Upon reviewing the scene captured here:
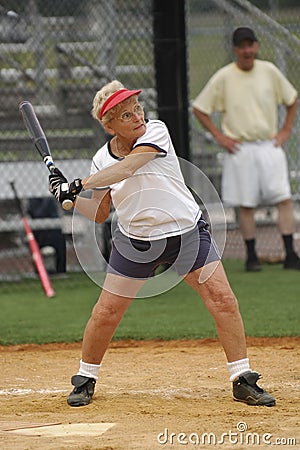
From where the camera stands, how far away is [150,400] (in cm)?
505

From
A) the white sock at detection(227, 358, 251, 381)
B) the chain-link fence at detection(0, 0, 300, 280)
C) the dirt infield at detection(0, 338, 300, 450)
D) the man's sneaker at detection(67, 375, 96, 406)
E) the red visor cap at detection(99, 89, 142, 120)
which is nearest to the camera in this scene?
the dirt infield at detection(0, 338, 300, 450)

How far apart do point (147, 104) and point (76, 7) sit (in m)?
1.20

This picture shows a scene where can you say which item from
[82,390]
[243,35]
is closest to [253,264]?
[243,35]

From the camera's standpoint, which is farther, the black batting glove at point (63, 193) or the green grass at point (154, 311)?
the green grass at point (154, 311)

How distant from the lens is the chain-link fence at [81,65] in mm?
9664

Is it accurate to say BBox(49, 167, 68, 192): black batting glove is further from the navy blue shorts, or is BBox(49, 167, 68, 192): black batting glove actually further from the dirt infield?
the dirt infield

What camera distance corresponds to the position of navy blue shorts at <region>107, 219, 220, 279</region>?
4898mm

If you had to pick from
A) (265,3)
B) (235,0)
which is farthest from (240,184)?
(265,3)

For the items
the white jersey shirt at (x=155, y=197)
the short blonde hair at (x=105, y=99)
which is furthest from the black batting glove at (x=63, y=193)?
the short blonde hair at (x=105, y=99)

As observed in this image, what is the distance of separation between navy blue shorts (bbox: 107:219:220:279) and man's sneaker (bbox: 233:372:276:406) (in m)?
0.60

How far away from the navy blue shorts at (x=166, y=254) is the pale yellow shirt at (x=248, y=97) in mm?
4474

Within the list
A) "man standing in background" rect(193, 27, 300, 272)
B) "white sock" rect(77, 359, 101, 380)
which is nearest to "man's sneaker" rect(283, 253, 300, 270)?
"man standing in background" rect(193, 27, 300, 272)

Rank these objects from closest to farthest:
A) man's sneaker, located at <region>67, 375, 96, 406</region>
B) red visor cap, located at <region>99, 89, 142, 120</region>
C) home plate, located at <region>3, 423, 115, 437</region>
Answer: home plate, located at <region>3, 423, 115, 437</region>, red visor cap, located at <region>99, 89, 142, 120</region>, man's sneaker, located at <region>67, 375, 96, 406</region>

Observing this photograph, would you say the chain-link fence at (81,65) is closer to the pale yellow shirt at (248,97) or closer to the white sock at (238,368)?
the pale yellow shirt at (248,97)
